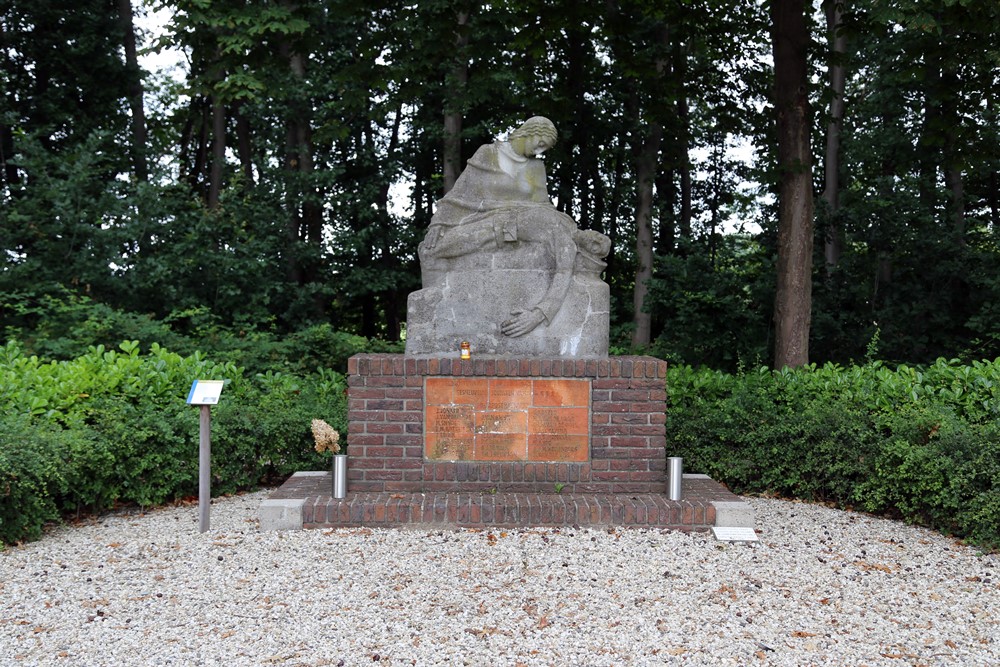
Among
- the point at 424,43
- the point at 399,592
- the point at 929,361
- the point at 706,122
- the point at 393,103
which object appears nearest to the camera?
the point at 399,592

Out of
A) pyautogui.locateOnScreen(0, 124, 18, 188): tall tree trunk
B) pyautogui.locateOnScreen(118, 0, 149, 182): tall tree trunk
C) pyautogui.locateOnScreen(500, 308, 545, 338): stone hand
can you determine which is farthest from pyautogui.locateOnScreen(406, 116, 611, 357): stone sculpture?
pyautogui.locateOnScreen(0, 124, 18, 188): tall tree trunk

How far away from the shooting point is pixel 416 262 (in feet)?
54.2

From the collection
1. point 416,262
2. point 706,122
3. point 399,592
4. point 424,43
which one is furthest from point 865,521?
point 706,122

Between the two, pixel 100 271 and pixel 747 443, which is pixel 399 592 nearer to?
pixel 747 443

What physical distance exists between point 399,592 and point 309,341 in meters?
7.65

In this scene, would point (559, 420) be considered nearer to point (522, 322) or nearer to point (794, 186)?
point (522, 322)

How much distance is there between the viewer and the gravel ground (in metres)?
3.33

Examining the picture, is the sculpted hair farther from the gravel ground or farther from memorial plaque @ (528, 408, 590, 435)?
the gravel ground

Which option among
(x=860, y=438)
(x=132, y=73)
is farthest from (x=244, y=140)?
(x=860, y=438)

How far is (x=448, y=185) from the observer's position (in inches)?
549

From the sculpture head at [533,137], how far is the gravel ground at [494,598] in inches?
114

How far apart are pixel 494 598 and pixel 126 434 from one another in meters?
3.22

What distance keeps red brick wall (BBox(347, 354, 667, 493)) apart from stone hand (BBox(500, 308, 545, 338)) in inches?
14.0

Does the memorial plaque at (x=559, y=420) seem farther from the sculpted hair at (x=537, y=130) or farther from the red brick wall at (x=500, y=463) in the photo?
the sculpted hair at (x=537, y=130)
